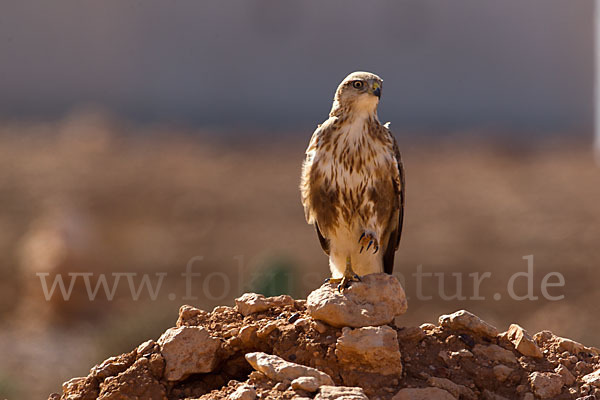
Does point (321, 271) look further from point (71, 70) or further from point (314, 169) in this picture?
point (71, 70)

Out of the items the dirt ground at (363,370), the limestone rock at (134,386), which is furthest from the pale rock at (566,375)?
the limestone rock at (134,386)

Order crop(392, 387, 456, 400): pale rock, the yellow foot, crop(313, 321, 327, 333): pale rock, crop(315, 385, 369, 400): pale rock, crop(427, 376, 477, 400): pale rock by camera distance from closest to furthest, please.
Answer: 1. crop(315, 385, 369, 400): pale rock
2. crop(392, 387, 456, 400): pale rock
3. crop(427, 376, 477, 400): pale rock
4. crop(313, 321, 327, 333): pale rock
5. the yellow foot

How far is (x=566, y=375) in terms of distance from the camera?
15.7ft

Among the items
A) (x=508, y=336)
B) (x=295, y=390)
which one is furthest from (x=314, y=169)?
(x=295, y=390)

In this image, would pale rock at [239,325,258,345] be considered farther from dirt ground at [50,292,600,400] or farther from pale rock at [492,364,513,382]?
pale rock at [492,364,513,382]

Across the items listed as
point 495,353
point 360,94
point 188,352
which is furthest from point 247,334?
point 360,94

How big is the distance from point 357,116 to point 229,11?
Result: 81.7 ft

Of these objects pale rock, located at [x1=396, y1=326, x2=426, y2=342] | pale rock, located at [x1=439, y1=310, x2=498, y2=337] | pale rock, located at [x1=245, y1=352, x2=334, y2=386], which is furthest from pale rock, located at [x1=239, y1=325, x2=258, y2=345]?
pale rock, located at [x1=439, y1=310, x2=498, y2=337]

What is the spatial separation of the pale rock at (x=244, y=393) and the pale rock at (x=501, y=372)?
143 centimetres

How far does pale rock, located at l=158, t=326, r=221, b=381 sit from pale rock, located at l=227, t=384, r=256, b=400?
2.04 ft

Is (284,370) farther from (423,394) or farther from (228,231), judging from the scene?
(228,231)

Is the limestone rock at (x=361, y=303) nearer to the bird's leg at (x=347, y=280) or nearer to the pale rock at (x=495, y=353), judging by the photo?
the bird's leg at (x=347, y=280)

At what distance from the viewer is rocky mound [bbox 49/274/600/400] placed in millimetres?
4598

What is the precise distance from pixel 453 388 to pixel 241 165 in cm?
1866
